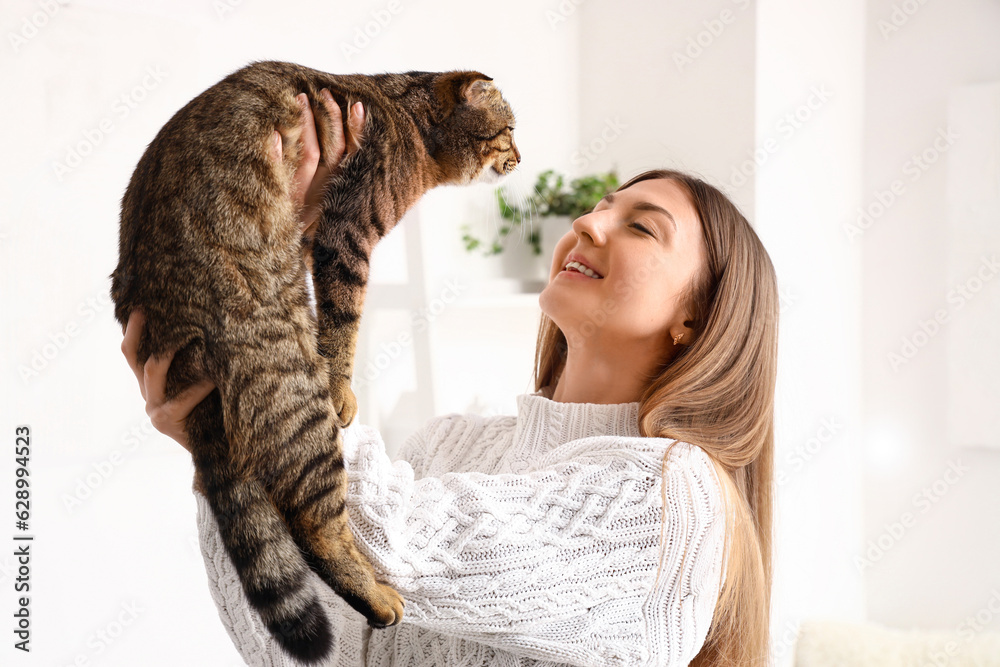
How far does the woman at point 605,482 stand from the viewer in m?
0.93

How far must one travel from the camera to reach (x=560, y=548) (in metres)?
1.00

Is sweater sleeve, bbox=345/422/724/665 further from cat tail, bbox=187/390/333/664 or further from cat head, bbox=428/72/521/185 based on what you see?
cat head, bbox=428/72/521/185

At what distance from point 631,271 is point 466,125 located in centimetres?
38

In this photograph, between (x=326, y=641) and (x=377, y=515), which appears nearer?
(x=326, y=641)

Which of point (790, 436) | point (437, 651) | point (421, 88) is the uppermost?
point (421, 88)

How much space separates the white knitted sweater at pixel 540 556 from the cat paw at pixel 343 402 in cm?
2

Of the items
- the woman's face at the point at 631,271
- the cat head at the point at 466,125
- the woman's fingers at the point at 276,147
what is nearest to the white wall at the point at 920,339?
the woman's face at the point at 631,271

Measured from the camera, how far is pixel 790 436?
7.57ft

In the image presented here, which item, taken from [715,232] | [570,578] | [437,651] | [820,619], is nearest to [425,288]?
[715,232]

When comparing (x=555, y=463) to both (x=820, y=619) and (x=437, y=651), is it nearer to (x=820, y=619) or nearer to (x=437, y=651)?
(x=437, y=651)

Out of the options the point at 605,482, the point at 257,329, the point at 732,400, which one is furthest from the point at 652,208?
the point at 257,329

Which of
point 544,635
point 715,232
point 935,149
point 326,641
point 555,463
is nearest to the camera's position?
point 326,641

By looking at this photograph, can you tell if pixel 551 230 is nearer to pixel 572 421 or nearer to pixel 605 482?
pixel 572 421

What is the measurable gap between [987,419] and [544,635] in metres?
1.85
